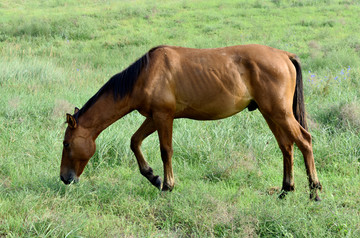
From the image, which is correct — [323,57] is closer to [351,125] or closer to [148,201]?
[351,125]

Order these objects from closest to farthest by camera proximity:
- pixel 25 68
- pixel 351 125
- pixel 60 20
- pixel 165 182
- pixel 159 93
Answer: pixel 159 93, pixel 165 182, pixel 351 125, pixel 25 68, pixel 60 20

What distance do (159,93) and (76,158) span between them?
1062mm

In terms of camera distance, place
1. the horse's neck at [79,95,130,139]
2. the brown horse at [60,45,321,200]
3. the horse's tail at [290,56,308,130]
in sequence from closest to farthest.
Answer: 1. the brown horse at [60,45,321,200]
2. the horse's neck at [79,95,130,139]
3. the horse's tail at [290,56,308,130]

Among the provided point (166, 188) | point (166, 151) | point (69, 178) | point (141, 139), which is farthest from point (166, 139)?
point (69, 178)

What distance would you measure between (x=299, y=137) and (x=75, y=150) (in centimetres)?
221

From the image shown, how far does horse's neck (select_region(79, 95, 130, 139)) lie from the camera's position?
3.93 m

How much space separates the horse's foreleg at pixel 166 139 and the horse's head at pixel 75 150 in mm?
697

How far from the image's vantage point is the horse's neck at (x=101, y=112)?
12.9 ft

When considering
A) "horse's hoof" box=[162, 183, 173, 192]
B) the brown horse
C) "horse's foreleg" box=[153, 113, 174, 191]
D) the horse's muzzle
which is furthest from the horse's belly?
the horse's muzzle

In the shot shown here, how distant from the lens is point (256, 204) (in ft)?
11.7

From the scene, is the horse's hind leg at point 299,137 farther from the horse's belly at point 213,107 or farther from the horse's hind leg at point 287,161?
the horse's belly at point 213,107

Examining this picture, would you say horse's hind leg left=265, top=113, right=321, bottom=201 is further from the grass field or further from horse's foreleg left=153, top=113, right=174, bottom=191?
horse's foreleg left=153, top=113, right=174, bottom=191

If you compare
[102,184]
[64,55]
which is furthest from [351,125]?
[64,55]

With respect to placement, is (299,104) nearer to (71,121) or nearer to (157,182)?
(157,182)
